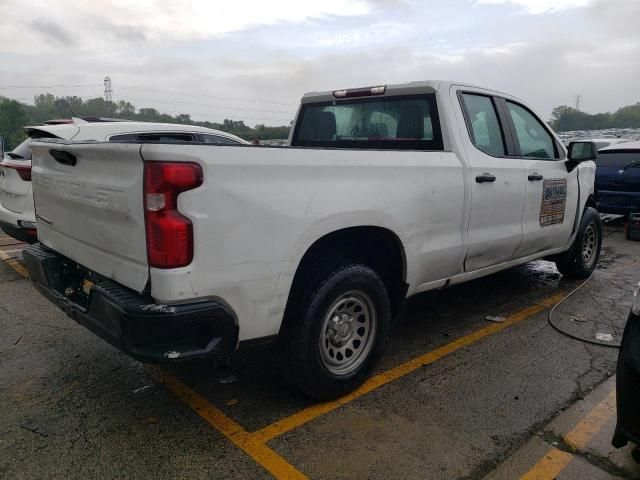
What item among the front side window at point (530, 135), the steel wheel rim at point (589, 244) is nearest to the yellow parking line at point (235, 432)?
the front side window at point (530, 135)

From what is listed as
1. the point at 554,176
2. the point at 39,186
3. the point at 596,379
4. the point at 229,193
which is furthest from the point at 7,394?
the point at 554,176

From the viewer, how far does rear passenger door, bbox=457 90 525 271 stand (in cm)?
391

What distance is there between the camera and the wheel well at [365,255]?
9.80 feet

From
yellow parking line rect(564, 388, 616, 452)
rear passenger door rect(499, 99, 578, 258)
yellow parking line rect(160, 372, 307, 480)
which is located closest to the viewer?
yellow parking line rect(160, 372, 307, 480)

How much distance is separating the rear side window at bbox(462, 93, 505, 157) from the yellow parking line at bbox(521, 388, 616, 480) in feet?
6.57

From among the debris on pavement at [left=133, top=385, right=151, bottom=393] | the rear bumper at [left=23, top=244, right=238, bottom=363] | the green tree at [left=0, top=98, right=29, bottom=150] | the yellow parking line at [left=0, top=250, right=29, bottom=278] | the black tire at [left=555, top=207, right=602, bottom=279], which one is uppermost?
the green tree at [left=0, top=98, right=29, bottom=150]

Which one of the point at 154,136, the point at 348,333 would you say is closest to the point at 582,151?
the point at 348,333

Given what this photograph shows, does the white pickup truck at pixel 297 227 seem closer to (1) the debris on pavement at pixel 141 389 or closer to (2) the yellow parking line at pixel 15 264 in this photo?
(1) the debris on pavement at pixel 141 389

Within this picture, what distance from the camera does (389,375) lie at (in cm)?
354

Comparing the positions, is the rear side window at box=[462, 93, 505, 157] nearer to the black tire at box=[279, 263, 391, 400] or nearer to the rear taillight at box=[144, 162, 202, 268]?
the black tire at box=[279, 263, 391, 400]

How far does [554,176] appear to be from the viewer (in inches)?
192

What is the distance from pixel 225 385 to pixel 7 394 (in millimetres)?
1351

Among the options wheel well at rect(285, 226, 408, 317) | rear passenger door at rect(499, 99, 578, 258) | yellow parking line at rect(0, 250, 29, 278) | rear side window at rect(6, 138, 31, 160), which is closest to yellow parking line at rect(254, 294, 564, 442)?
wheel well at rect(285, 226, 408, 317)

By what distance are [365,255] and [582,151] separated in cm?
288
